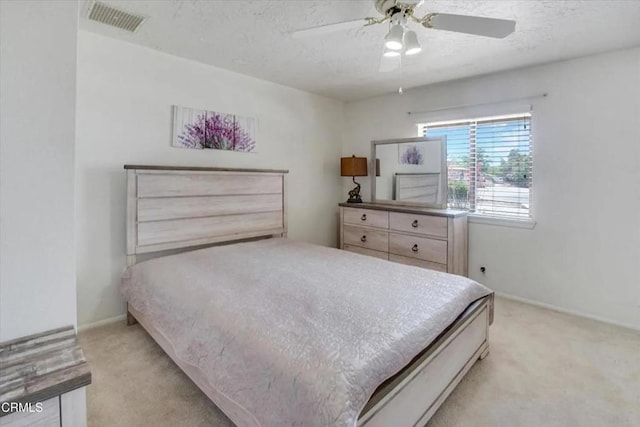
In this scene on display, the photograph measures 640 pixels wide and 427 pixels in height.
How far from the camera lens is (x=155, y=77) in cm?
283

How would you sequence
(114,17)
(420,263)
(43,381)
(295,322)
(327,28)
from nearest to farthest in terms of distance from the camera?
1. (43,381)
2. (295,322)
3. (327,28)
4. (114,17)
5. (420,263)

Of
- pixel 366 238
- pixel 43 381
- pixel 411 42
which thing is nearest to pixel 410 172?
pixel 366 238

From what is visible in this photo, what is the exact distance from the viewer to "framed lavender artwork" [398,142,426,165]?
12.5ft

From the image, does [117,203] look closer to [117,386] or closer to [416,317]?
[117,386]

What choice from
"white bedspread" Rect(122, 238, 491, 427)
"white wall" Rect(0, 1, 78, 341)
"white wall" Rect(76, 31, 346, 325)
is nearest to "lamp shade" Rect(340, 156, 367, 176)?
"white wall" Rect(76, 31, 346, 325)

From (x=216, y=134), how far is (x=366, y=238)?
208cm

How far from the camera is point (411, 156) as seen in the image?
3.92 metres

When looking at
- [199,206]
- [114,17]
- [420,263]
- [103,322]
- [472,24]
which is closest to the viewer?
[472,24]

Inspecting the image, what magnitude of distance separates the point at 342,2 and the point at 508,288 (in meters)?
3.11

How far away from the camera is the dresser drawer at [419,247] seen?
322 cm

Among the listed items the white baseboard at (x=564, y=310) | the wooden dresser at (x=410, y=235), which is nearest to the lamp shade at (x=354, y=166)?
the wooden dresser at (x=410, y=235)

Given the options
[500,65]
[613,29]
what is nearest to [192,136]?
[500,65]

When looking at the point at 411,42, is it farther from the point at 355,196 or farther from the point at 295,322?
the point at 355,196

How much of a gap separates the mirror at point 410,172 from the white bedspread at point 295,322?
163cm
